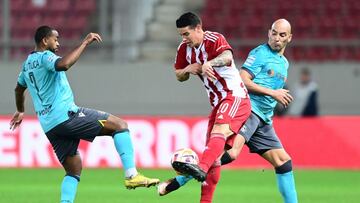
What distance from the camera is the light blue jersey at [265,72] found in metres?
10.4

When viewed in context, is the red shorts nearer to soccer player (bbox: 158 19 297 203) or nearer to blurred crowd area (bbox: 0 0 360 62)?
soccer player (bbox: 158 19 297 203)

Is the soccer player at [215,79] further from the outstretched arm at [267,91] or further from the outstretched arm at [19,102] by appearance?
the outstretched arm at [19,102]

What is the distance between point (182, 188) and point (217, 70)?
17.9ft

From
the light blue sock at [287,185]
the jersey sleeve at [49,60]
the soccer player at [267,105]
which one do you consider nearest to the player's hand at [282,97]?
the soccer player at [267,105]

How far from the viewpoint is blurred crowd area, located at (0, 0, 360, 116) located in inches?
870

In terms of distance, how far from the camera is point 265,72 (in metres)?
10.5

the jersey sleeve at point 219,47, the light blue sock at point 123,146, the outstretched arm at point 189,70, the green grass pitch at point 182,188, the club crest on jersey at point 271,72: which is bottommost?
the green grass pitch at point 182,188

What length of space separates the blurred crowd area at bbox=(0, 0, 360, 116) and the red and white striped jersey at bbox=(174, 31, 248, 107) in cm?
1144

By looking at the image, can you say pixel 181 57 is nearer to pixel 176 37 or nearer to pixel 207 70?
pixel 207 70

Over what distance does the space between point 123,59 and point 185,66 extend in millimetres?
12397

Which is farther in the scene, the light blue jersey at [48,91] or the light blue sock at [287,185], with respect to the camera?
the light blue sock at [287,185]

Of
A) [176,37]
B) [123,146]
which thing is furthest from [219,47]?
[176,37]

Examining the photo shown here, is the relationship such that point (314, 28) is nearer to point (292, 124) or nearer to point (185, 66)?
point (292, 124)

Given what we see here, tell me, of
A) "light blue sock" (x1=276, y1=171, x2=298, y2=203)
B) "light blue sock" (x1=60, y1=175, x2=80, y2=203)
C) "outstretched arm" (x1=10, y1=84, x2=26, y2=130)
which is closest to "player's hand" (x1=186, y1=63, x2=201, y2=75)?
"light blue sock" (x1=276, y1=171, x2=298, y2=203)
